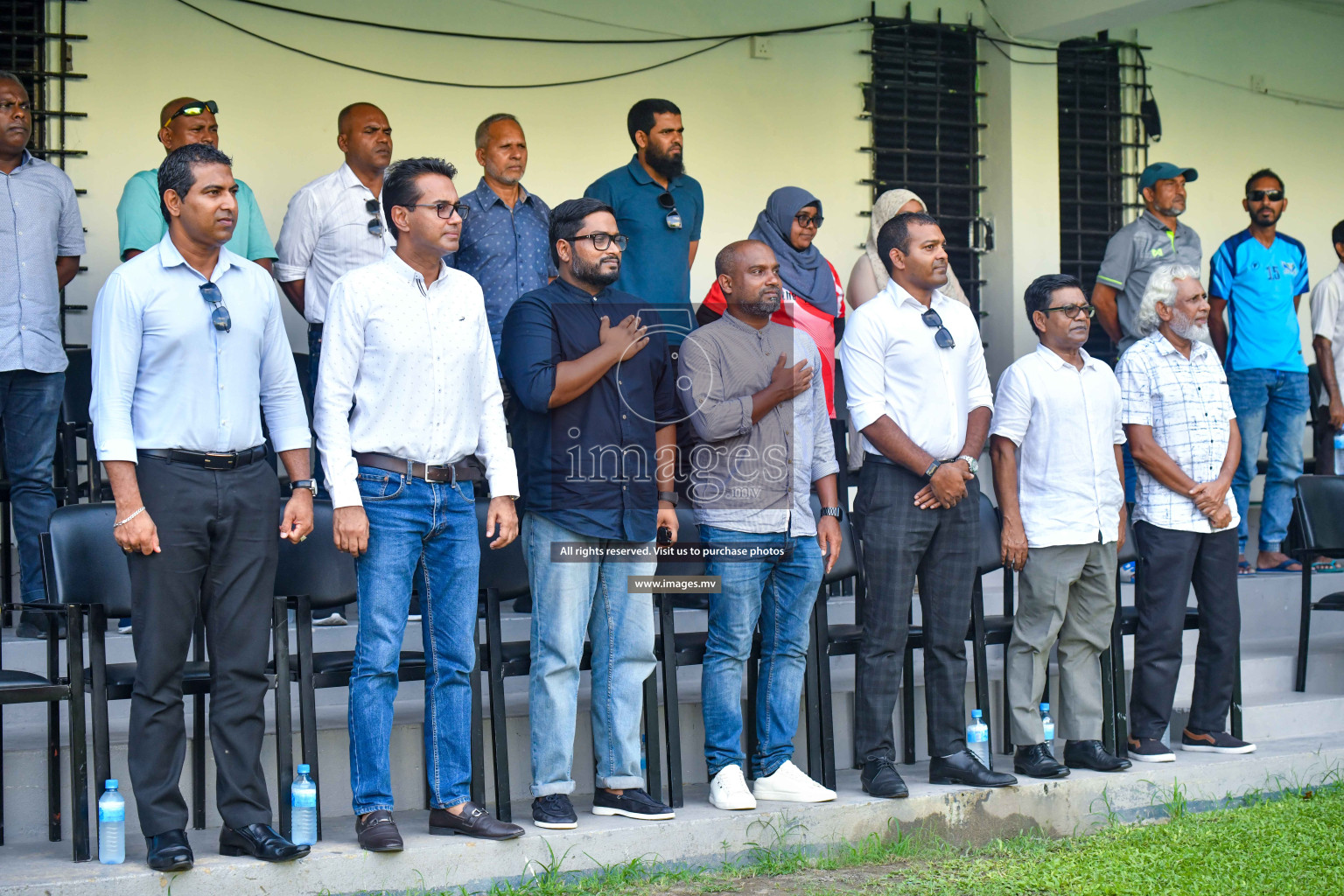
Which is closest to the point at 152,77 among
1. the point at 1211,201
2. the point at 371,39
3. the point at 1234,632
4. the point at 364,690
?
the point at 371,39

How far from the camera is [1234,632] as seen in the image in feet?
16.8

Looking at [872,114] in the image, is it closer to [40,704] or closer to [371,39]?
[371,39]

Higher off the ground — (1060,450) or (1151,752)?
(1060,450)

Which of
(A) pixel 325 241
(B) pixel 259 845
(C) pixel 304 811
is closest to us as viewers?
(B) pixel 259 845

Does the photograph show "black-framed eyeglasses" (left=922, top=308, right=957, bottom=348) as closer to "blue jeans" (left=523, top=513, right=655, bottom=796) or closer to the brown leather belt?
"blue jeans" (left=523, top=513, right=655, bottom=796)

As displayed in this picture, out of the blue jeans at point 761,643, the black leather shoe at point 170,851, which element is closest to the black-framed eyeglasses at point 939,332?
the blue jeans at point 761,643

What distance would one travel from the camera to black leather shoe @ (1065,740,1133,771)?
4.83 metres

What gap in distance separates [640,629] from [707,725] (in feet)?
1.47

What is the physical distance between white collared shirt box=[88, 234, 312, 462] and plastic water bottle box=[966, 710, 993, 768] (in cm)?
250

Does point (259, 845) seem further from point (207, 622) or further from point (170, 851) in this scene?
point (207, 622)

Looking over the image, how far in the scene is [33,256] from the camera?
4.99 meters

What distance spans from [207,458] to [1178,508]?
10.8 ft

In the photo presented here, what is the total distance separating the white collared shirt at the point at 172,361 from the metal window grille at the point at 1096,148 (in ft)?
18.5

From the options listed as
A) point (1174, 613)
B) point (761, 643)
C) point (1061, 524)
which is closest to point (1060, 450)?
point (1061, 524)
